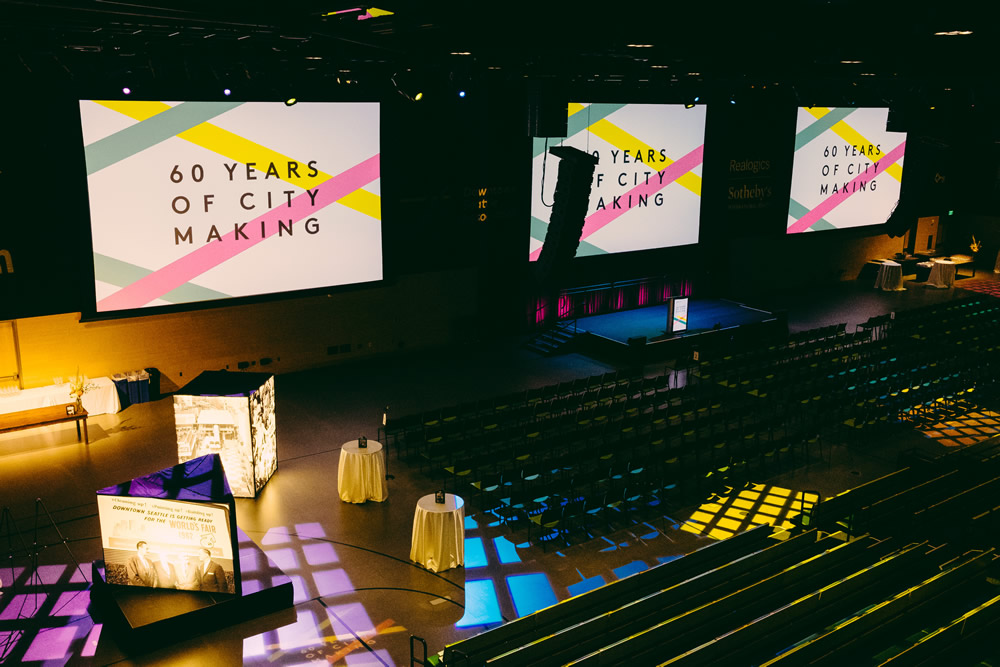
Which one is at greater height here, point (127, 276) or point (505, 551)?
point (127, 276)

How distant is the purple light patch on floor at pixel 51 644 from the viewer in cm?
881

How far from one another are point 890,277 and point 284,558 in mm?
23384

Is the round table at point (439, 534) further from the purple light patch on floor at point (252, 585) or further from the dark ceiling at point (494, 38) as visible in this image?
the dark ceiling at point (494, 38)

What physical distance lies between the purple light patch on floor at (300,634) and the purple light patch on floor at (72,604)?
2.41 meters

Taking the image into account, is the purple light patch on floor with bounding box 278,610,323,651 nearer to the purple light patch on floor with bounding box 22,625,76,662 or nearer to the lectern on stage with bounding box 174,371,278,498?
the purple light patch on floor with bounding box 22,625,76,662

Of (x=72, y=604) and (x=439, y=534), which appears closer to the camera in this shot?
(x=72, y=604)

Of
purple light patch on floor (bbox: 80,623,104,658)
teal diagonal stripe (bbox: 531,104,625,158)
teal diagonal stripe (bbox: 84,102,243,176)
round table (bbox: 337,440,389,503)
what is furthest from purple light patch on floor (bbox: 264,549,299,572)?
teal diagonal stripe (bbox: 531,104,625,158)

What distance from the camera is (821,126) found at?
83.0ft

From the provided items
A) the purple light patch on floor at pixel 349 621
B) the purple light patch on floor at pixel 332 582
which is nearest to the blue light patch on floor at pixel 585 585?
the purple light patch on floor at pixel 349 621

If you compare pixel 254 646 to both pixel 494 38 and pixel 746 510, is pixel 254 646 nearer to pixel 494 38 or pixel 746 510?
pixel 494 38

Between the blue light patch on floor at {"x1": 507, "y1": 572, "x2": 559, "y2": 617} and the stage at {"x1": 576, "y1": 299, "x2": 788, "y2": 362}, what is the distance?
30.5 feet

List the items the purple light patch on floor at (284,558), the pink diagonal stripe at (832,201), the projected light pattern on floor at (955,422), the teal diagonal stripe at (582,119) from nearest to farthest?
the purple light patch on floor at (284,558), the projected light pattern on floor at (955,422), the teal diagonal stripe at (582,119), the pink diagonal stripe at (832,201)

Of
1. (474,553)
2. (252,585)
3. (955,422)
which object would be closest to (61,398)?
(252,585)

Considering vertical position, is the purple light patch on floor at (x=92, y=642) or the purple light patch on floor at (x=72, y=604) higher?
the purple light patch on floor at (x=72, y=604)
